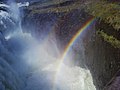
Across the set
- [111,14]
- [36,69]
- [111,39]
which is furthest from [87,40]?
[36,69]

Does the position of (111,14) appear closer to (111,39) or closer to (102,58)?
(111,39)

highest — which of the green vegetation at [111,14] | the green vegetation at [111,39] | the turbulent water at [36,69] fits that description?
the green vegetation at [111,14]

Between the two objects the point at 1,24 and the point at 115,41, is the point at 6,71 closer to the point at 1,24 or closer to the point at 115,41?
the point at 115,41

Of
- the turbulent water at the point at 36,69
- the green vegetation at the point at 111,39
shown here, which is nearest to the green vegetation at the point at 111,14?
the green vegetation at the point at 111,39

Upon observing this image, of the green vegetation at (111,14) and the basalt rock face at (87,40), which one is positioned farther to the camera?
the green vegetation at (111,14)

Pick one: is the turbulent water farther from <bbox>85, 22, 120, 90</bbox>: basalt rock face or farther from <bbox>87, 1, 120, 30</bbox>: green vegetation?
<bbox>87, 1, 120, 30</bbox>: green vegetation

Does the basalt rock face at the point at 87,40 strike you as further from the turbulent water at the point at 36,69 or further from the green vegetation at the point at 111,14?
the turbulent water at the point at 36,69

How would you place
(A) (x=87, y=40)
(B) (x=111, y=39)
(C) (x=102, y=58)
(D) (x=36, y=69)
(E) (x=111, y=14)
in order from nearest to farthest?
(B) (x=111, y=39) < (C) (x=102, y=58) < (E) (x=111, y=14) < (A) (x=87, y=40) < (D) (x=36, y=69)
